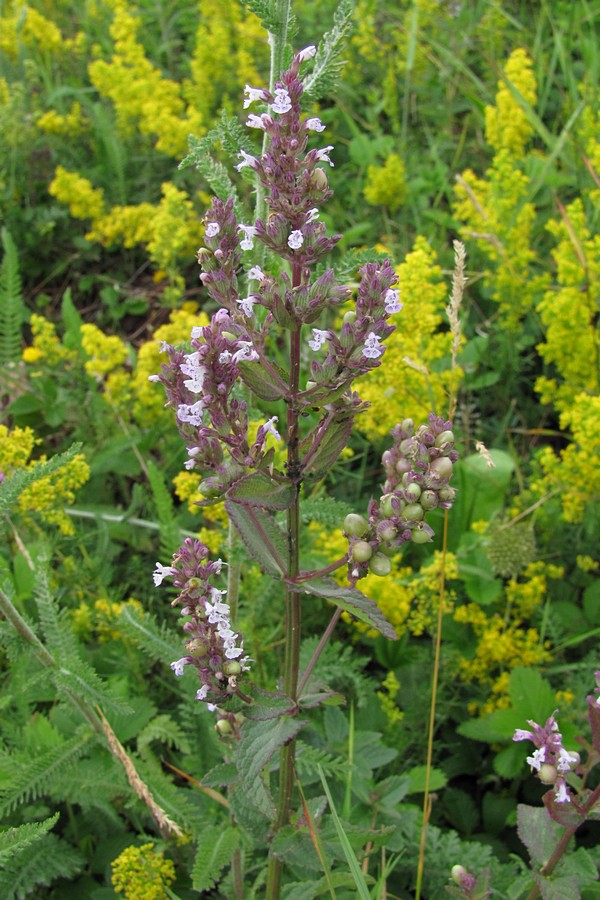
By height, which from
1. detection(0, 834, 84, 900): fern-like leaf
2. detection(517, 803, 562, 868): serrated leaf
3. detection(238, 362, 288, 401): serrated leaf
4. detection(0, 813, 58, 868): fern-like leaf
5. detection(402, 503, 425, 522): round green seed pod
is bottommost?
detection(0, 834, 84, 900): fern-like leaf

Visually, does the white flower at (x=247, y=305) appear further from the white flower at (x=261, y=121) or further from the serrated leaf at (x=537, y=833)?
the serrated leaf at (x=537, y=833)

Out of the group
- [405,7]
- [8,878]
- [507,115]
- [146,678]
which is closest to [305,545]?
A: [146,678]

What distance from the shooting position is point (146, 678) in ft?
9.54

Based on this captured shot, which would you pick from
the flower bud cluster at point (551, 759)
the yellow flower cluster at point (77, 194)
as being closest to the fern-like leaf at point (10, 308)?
the yellow flower cluster at point (77, 194)

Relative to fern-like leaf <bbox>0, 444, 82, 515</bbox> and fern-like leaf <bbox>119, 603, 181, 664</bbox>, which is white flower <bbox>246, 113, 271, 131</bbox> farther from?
fern-like leaf <bbox>119, 603, 181, 664</bbox>

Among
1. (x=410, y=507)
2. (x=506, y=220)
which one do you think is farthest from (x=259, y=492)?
(x=506, y=220)

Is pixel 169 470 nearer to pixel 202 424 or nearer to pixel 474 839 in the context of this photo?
pixel 474 839

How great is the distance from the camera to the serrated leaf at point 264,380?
148 cm

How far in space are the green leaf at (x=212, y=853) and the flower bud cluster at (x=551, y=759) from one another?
775 mm

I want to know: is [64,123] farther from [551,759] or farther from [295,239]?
[551,759]

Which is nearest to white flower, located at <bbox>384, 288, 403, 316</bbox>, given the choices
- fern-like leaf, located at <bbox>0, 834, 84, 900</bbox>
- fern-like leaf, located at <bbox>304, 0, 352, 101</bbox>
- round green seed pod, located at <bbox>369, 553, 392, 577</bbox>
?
round green seed pod, located at <bbox>369, 553, 392, 577</bbox>

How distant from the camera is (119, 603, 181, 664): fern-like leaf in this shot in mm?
2184

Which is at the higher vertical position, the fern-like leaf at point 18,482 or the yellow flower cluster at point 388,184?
the yellow flower cluster at point 388,184

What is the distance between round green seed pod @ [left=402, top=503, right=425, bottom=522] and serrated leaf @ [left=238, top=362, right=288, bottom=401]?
30cm
